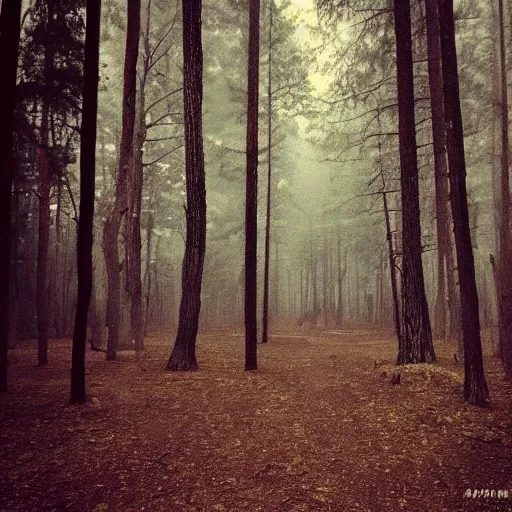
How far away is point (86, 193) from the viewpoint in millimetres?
6234

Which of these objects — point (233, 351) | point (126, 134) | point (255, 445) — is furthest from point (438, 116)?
point (255, 445)

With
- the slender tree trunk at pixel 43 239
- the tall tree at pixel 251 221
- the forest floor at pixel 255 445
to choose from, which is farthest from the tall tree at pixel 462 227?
the slender tree trunk at pixel 43 239

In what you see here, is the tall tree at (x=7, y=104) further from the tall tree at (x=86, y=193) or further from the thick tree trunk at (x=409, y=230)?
the thick tree trunk at (x=409, y=230)

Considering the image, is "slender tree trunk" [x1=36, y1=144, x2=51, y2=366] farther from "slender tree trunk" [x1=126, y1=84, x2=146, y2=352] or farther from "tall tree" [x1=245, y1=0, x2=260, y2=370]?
"tall tree" [x1=245, y1=0, x2=260, y2=370]

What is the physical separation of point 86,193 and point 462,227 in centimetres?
601

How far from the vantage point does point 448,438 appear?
15.9 feet

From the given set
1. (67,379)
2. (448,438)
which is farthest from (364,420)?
(67,379)

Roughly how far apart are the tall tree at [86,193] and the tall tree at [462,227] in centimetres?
563

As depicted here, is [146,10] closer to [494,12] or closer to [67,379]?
[67,379]

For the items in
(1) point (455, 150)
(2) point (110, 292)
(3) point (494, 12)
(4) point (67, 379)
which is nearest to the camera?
(1) point (455, 150)

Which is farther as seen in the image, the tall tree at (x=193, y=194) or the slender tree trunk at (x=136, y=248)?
the slender tree trunk at (x=136, y=248)

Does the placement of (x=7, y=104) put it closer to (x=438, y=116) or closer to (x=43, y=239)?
(x=43, y=239)

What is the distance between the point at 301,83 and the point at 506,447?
15.9 meters

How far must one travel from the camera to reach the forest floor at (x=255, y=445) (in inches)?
142
